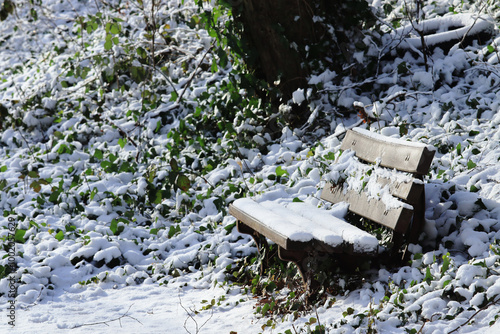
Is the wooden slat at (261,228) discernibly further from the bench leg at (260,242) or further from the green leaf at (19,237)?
the green leaf at (19,237)

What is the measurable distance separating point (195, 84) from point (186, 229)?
9.15 ft

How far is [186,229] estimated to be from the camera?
4961 mm

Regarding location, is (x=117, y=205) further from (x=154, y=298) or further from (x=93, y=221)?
(x=154, y=298)

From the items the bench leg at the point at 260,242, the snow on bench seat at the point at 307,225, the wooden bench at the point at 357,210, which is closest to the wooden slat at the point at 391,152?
the wooden bench at the point at 357,210

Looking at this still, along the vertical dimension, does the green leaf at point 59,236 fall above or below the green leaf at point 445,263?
below

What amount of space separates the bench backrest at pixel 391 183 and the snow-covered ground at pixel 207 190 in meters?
0.31

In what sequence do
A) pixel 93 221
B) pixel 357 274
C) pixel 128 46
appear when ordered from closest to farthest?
1. pixel 357 274
2. pixel 93 221
3. pixel 128 46

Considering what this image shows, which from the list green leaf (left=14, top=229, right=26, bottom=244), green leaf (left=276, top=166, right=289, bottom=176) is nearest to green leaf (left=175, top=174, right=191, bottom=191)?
green leaf (left=276, top=166, right=289, bottom=176)

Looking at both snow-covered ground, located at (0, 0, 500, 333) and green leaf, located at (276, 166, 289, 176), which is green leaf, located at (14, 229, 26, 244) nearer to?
snow-covered ground, located at (0, 0, 500, 333)

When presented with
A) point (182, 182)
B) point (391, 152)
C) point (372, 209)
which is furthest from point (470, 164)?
point (182, 182)

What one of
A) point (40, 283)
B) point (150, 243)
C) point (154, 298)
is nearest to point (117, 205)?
point (150, 243)

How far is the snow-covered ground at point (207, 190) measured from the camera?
327 cm

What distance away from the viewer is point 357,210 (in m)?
3.68

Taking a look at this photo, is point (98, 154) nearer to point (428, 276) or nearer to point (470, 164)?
point (470, 164)
